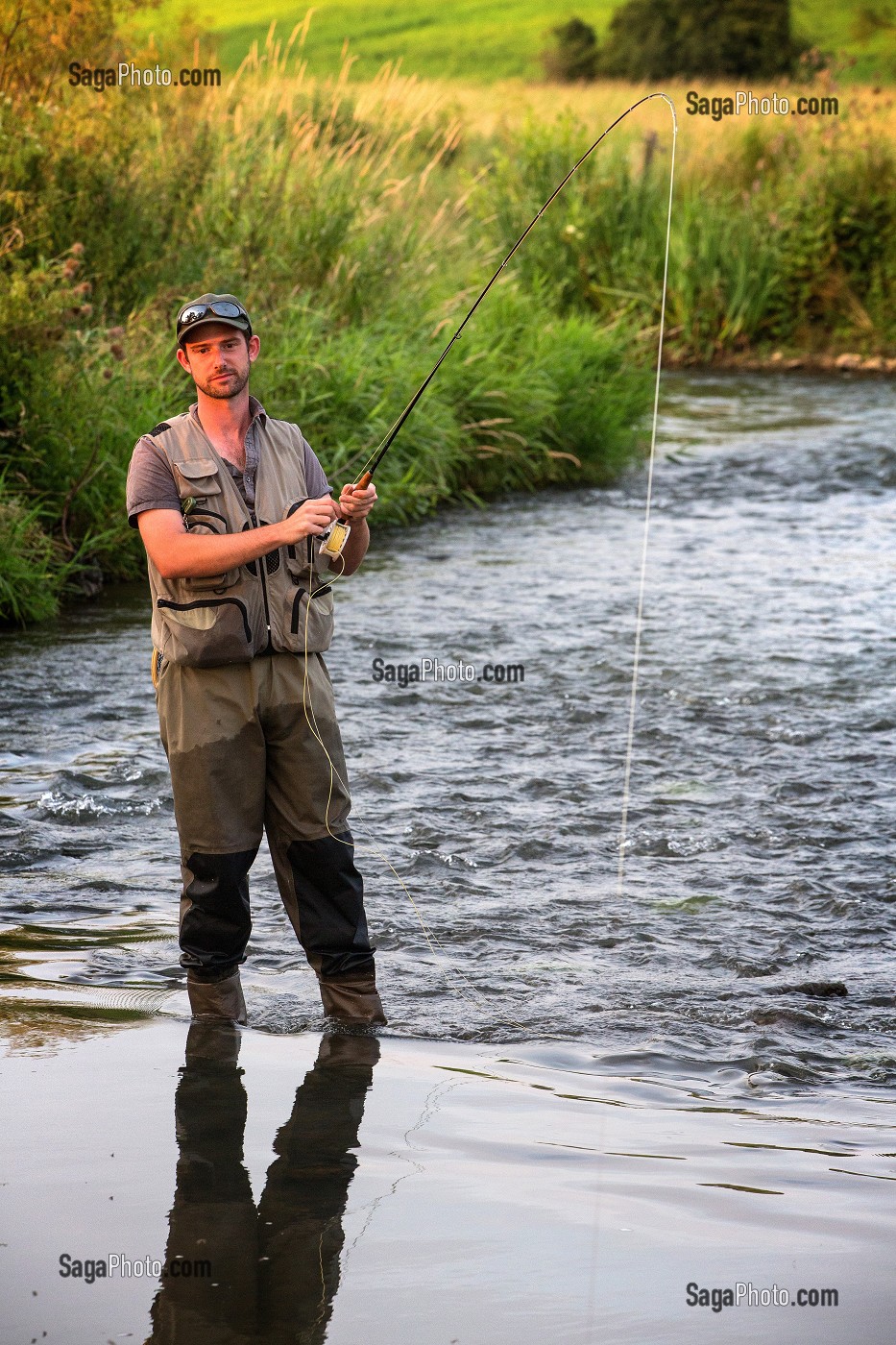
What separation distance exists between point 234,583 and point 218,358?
19.8 inches

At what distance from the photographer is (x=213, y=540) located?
11.8 feet

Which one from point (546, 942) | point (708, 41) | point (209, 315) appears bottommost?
point (546, 942)

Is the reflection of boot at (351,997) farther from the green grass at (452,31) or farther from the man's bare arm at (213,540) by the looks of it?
the green grass at (452,31)

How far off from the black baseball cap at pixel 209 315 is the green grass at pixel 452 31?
136 feet

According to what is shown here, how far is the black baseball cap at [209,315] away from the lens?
12.3 feet

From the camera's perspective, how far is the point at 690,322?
17.3 m

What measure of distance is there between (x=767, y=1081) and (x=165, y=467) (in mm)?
1898

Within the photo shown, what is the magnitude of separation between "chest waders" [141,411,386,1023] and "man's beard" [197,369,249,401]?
9 cm

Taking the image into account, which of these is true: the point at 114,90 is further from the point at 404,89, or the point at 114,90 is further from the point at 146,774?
the point at 146,774
